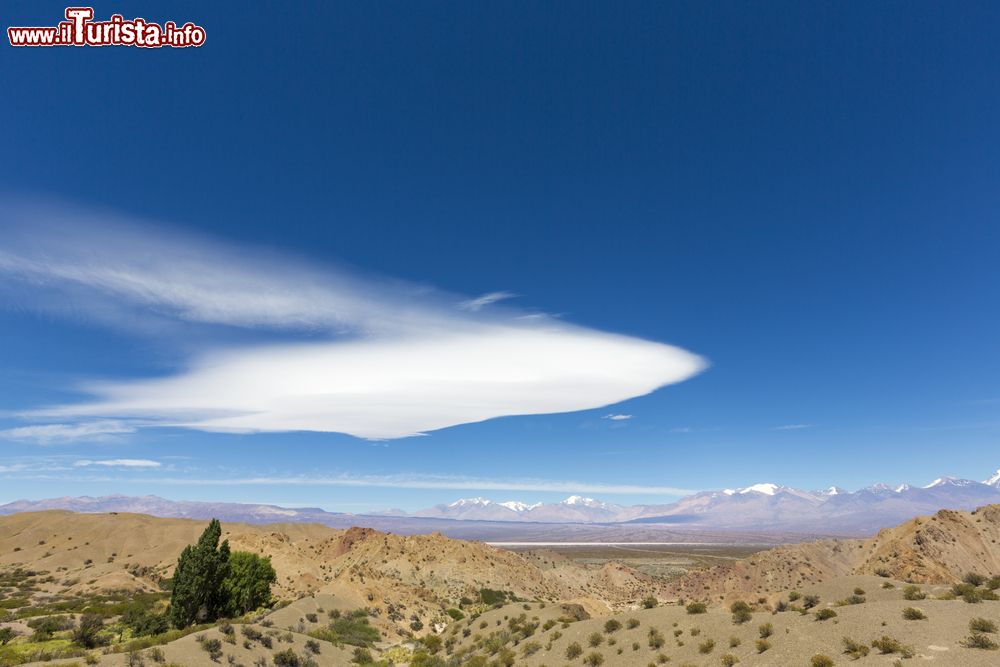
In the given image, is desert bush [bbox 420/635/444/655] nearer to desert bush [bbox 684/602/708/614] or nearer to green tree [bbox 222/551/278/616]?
green tree [bbox 222/551/278/616]

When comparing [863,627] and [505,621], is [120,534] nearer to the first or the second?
[505,621]

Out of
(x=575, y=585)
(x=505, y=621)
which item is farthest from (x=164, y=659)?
(x=575, y=585)

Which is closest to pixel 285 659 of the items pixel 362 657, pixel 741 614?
pixel 362 657

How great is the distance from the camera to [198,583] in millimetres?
44562

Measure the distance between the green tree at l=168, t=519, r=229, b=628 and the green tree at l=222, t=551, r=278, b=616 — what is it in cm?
193

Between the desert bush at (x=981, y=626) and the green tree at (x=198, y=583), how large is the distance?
53.1 meters

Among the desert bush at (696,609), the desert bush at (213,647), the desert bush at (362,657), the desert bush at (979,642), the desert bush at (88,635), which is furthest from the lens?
the desert bush at (362,657)

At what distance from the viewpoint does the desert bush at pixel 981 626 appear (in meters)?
20.5

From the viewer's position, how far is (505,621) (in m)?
43.7

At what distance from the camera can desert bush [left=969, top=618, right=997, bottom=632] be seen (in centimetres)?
2047

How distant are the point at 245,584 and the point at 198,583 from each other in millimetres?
9825

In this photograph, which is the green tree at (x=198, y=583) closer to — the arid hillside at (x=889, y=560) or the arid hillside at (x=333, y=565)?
the arid hillside at (x=333, y=565)

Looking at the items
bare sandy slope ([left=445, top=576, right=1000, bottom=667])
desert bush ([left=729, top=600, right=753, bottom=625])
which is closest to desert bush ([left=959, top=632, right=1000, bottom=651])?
bare sandy slope ([left=445, top=576, right=1000, bottom=667])

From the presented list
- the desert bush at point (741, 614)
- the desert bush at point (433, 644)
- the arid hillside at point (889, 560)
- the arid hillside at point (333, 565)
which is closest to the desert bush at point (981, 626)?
the desert bush at point (741, 614)
